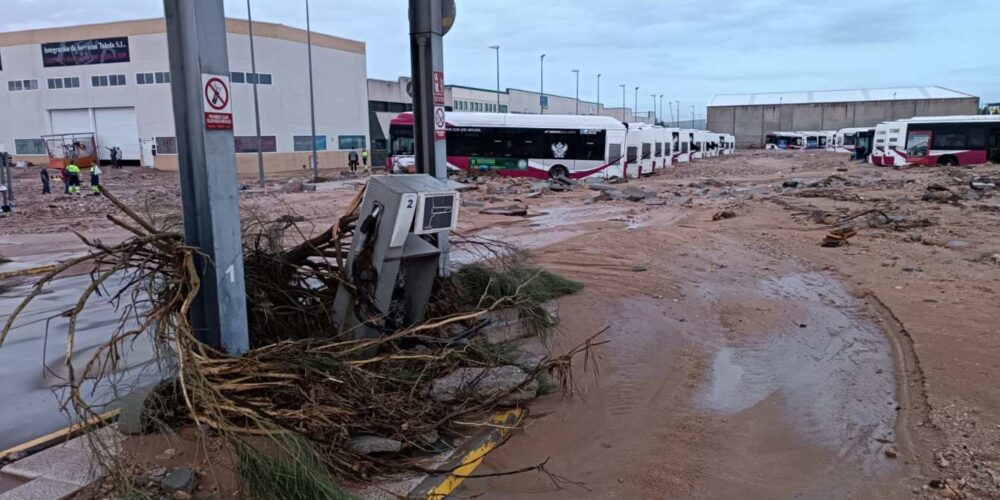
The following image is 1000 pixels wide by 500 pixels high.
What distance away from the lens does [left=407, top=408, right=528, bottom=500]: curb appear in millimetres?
3895

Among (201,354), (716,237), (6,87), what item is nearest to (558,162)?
(716,237)

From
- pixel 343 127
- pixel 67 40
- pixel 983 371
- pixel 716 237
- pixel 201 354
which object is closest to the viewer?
pixel 201 354

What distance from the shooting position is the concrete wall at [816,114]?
89.1 meters

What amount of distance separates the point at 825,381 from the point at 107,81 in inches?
2130

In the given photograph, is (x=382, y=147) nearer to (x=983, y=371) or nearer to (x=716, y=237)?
(x=716, y=237)

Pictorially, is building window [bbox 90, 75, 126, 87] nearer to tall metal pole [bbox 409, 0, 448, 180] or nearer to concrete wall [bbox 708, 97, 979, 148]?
tall metal pole [bbox 409, 0, 448, 180]

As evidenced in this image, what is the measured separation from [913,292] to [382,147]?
188 ft

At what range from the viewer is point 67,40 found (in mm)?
48656

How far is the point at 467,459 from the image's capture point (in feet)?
14.1

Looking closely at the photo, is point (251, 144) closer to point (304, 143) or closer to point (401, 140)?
point (304, 143)

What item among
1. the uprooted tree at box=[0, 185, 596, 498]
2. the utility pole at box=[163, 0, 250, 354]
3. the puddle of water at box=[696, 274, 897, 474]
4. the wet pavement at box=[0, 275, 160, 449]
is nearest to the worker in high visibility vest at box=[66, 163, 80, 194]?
the wet pavement at box=[0, 275, 160, 449]

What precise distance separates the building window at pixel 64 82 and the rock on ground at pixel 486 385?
55.1 meters

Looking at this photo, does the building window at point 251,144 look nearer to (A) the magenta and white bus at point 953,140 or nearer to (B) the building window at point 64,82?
(B) the building window at point 64,82

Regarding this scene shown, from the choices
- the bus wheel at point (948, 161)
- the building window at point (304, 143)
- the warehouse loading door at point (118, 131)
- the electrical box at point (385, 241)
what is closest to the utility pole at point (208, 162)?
the electrical box at point (385, 241)
